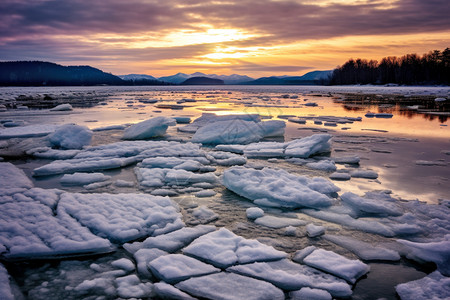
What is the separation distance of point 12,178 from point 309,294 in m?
4.17

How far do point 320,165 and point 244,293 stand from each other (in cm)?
363

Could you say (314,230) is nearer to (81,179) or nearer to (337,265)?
(337,265)

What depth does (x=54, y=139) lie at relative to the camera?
264 inches

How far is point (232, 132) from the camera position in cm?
757

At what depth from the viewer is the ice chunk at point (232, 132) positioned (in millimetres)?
7418

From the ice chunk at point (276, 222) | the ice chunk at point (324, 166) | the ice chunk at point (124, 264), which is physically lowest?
the ice chunk at point (124, 264)

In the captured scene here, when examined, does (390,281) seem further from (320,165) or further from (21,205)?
(21,205)

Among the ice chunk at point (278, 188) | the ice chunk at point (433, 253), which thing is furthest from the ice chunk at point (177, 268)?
the ice chunk at point (433, 253)

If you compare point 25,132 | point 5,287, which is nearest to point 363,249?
point 5,287

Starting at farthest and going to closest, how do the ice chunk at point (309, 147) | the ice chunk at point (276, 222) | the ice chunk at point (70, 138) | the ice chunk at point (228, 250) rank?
1. the ice chunk at point (70, 138)
2. the ice chunk at point (309, 147)
3. the ice chunk at point (276, 222)
4. the ice chunk at point (228, 250)

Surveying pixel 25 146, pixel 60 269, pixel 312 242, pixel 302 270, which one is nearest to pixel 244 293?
pixel 302 270

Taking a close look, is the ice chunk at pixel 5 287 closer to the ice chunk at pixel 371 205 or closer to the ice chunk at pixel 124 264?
the ice chunk at pixel 124 264

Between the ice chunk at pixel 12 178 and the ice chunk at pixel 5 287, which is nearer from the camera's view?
the ice chunk at pixel 5 287

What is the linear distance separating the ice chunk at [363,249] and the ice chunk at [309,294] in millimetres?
659
